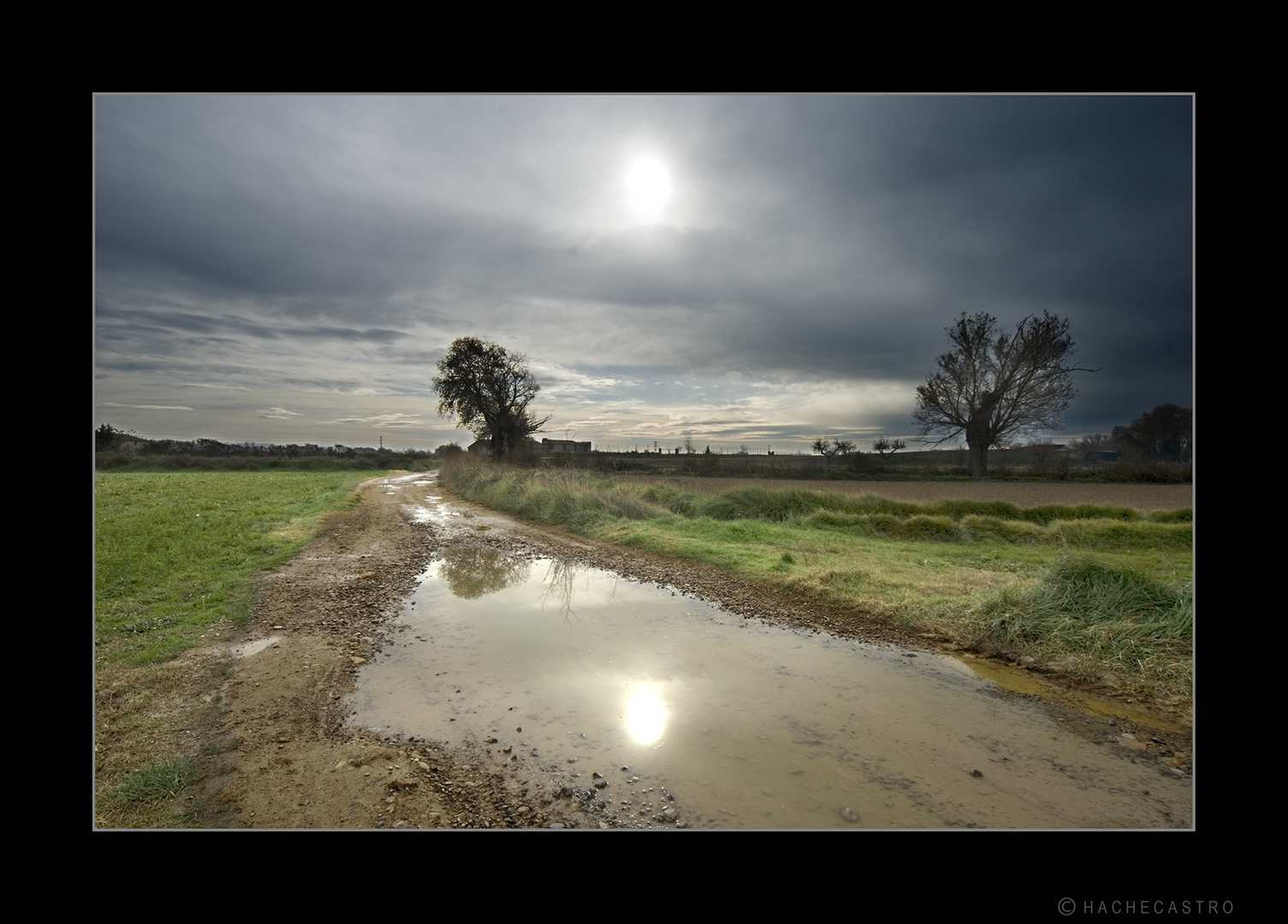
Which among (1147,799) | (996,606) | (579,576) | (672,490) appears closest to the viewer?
(1147,799)

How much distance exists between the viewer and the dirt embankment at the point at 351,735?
2.63 meters

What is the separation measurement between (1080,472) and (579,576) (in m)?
26.4

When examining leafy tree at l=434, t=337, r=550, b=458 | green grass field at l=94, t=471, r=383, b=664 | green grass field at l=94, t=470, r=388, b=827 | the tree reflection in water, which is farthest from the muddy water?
leafy tree at l=434, t=337, r=550, b=458

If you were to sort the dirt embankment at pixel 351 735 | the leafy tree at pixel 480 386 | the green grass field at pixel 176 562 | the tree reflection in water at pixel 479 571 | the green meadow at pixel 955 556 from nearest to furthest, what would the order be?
the dirt embankment at pixel 351 735, the green meadow at pixel 955 556, the green grass field at pixel 176 562, the tree reflection in water at pixel 479 571, the leafy tree at pixel 480 386

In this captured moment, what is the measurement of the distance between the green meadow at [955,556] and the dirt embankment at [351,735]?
0.70 meters

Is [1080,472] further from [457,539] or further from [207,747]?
[207,747]

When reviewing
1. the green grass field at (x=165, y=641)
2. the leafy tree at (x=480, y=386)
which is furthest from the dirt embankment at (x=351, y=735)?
the leafy tree at (x=480, y=386)

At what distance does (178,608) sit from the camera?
19.3ft

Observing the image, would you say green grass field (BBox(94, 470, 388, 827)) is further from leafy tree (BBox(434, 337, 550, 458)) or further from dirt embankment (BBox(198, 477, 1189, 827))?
leafy tree (BBox(434, 337, 550, 458))

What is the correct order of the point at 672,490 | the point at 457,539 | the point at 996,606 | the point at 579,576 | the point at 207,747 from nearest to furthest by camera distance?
the point at 207,747 < the point at 996,606 < the point at 579,576 < the point at 457,539 < the point at 672,490

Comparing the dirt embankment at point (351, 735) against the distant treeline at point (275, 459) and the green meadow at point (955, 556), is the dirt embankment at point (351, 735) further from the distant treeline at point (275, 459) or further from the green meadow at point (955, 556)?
the distant treeline at point (275, 459)

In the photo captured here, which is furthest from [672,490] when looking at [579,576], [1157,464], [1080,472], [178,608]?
[1080,472]

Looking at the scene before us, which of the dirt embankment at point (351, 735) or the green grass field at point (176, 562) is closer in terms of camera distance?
the dirt embankment at point (351, 735)

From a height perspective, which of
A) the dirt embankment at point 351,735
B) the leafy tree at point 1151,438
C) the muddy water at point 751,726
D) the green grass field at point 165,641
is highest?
the leafy tree at point 1151,438
